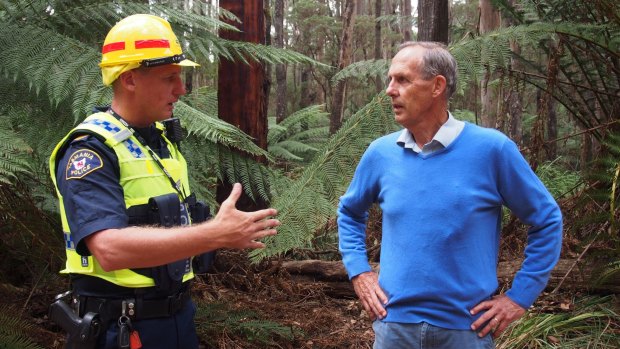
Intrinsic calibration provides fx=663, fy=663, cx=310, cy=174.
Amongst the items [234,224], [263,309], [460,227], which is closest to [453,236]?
[460,227]

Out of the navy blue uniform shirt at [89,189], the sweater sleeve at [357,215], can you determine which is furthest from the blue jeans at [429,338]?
the navy blue uniform shirt at [89,189]

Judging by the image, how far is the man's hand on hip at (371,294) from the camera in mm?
2430

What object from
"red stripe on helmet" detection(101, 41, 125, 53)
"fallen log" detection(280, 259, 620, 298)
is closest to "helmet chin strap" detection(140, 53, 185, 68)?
"red stripe on helmet" detection(101, 41, 125, 53)

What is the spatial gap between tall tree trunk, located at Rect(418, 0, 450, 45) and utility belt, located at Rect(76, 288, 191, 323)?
377 cm

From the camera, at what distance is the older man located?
7.54 ft

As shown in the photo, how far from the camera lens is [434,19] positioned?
5.45 metres

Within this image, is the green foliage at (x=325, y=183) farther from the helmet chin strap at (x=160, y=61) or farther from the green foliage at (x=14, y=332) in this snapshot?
the helmet chin strap at (x=160, y=61)

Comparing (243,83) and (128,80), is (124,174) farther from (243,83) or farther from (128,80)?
(243,83)

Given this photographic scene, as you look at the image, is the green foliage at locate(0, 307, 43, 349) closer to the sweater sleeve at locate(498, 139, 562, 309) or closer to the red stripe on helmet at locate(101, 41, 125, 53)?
the red stripe on helmet at locate(101, 41, 125, 53)

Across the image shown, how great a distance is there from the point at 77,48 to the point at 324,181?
1532 mm

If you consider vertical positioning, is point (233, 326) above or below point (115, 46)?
below

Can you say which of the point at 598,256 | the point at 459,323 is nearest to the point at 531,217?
the point at 459,323

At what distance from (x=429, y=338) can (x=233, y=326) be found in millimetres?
2022

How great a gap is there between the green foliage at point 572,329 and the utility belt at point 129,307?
7.63 feet
